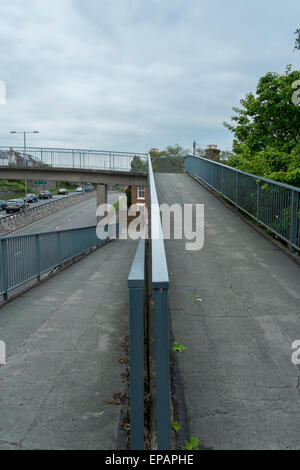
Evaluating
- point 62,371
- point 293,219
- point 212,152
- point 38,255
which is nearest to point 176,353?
point 62,371

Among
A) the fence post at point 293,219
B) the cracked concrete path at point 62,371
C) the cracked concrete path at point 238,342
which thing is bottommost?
the cracked concrete path at point 62,371

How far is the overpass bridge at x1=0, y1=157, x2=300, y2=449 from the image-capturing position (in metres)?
2.80

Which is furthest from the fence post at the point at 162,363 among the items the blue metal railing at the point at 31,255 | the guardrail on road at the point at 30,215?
the guardrail on road at the point at 30,215

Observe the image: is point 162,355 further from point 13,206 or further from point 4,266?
point 13,206

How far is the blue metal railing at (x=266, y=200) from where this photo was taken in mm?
7469

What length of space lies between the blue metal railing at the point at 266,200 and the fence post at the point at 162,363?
17.9 feet

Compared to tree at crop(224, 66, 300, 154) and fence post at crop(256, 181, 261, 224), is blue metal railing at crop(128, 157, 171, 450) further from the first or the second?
tree at crop(224, 66, 300, 154)

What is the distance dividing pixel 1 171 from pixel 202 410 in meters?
39.5

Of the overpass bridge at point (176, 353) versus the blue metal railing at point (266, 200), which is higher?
the blue metal railing at point (266, 200)

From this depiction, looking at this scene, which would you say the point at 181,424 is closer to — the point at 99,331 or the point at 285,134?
the point at 99,331

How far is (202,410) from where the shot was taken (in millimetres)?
3152

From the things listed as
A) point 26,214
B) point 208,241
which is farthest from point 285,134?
point 26,214

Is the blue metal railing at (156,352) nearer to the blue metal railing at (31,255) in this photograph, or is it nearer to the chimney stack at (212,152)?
the blue metal railing at (31,255)
